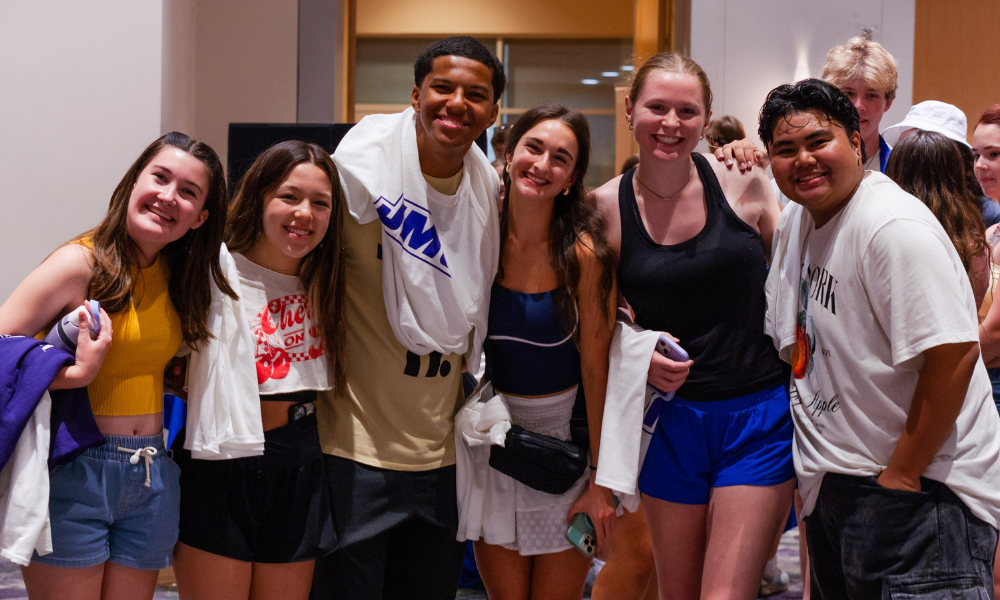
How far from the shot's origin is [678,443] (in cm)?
214

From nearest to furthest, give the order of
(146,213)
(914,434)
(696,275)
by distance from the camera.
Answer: (914,434) → (146,213) → (696,275)

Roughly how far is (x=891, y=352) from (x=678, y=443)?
0.58 metres

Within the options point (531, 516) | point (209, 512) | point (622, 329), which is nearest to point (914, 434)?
point (622, 329)

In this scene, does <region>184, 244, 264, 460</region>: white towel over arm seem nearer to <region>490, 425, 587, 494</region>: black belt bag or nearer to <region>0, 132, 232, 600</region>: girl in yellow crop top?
<region>0, 132, 232, 600</region>: girl in yellow crop top

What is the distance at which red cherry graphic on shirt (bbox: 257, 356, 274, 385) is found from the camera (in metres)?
2.07

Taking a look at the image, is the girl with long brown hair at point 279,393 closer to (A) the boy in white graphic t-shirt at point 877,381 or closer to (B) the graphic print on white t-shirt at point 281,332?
(B) the graphic print on white t-shirt at point 281,332

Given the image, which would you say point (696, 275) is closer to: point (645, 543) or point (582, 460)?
point (582, 460)

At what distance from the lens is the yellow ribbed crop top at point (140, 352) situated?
1.88m

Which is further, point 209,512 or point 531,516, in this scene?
point 531,516

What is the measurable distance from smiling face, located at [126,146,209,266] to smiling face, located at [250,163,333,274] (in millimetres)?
171

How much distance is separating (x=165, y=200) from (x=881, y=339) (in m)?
1.59

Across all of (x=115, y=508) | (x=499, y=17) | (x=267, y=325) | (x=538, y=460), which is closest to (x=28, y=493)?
(x=115, y=508)

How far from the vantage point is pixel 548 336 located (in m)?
2.17

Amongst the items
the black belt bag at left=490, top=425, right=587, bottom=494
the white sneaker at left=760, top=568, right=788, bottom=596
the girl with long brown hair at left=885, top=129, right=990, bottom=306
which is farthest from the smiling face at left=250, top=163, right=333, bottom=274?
the white sneaker at left=760, top=568, right=788, bottom=596
